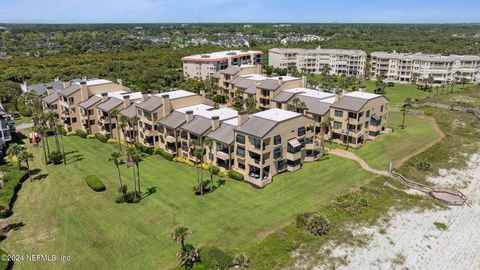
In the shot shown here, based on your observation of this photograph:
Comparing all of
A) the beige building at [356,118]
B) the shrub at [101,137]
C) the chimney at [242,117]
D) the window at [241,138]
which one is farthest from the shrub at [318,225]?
the shrub at [101,137]

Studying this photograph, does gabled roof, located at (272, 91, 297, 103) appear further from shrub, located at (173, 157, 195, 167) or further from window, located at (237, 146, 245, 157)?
shrub, located at (173, 157, 195, 167)

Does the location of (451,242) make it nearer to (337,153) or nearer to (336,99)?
(337,153)

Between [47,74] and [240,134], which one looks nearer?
[240,134]

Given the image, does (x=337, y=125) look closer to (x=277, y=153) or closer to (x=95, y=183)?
(x=277, y=153)

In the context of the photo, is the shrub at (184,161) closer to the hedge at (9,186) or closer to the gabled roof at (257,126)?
the gabled roof at (257,126)

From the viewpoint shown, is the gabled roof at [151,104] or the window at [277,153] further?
the gabled roof at [151,104]

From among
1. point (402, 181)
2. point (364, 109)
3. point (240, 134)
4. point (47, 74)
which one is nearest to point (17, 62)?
point (47, 74)

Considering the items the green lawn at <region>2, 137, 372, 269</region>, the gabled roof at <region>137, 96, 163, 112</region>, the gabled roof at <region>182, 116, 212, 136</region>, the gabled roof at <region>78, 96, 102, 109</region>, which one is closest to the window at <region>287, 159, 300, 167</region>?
the green lawn at <region>2, 137, 372, 269</region>

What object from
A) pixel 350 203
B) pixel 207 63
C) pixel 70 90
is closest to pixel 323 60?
pixel 207 63
